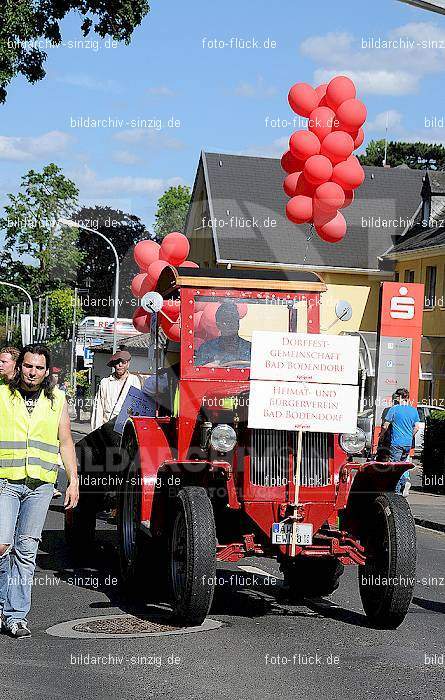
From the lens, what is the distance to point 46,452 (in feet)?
25.5

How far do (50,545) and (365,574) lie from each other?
475 centimetres

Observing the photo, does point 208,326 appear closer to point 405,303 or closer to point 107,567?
point 107,567

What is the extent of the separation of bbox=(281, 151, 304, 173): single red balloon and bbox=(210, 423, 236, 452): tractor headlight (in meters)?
7.75

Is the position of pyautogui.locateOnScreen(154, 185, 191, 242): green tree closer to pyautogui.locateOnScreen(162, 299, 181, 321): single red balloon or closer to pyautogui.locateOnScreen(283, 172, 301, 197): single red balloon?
pyautogui.locateOnScreen(283, 172, 301, 197): single red balloon

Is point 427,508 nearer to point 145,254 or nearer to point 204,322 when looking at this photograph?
point 145,254

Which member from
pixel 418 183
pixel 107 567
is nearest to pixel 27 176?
pixel 418 183

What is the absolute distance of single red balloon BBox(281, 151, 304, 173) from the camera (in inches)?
611

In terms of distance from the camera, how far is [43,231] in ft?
235

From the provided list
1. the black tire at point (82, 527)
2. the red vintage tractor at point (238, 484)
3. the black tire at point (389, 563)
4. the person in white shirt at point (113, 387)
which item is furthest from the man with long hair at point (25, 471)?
the person in white shirt at point (113, 387)

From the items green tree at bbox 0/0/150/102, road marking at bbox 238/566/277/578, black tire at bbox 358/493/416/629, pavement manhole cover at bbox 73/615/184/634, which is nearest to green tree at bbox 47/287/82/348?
green tree at bbox 0/0/150/102

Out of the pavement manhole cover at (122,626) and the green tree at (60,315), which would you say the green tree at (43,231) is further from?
the pavement manhole cover at (122,626)

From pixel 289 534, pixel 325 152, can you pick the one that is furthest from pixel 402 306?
pixel 289 534

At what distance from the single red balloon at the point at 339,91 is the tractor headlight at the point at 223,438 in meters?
7.66

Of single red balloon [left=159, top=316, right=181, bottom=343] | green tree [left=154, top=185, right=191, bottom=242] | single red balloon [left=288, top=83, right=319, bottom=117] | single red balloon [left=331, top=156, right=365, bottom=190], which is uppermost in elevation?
green tree [left=154, top=185, right=191, bottom=242]
